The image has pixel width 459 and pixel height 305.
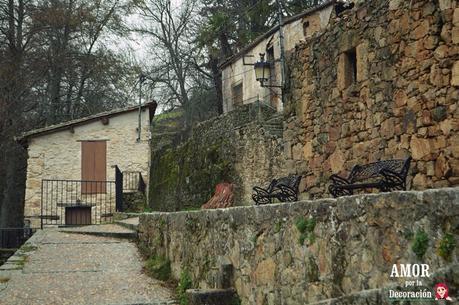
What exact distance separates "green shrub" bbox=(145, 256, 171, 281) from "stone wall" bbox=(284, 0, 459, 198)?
2528 millimetres

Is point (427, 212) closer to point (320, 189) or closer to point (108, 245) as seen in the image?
point (320, 189)

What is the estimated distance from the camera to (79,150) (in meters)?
19.0

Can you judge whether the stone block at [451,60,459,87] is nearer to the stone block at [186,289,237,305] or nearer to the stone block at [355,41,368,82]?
the stone block at [355,41,368,82]

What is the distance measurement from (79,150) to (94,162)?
721 millimetres

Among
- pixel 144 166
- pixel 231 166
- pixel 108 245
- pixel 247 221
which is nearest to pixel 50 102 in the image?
pixel 144 166

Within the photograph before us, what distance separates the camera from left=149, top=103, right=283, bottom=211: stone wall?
14.7 m

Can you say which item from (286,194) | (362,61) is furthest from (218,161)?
(362,61)

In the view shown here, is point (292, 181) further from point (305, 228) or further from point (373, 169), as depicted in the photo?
point (305, 228)

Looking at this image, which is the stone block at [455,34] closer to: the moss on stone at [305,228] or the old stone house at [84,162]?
the moss on stone at [305,228]

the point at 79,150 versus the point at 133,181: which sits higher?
the point at 79,150

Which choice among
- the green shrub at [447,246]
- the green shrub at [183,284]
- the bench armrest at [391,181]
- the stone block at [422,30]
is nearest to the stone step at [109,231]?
the green shrub at [183,284]

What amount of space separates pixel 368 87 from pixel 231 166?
9.90 m

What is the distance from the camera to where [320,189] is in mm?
7957

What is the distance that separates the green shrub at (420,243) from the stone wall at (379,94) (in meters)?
3.25
